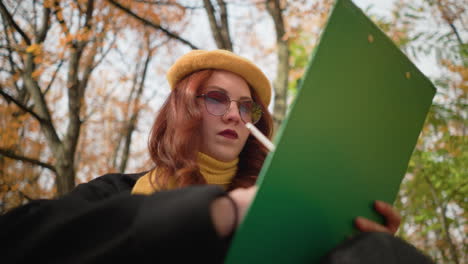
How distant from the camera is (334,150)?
713 mm

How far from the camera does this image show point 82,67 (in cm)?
537

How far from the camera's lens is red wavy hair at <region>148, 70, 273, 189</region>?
1.30 m

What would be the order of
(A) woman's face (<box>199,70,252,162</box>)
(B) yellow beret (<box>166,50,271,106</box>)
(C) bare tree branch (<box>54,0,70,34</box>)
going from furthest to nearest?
(C) bare tree branch (<box>54,0,70,34</box>) < (B) yellow beret (<box>166,50,271,106</box>) < (A) woman's face (<box>199,70,252,162</box>)

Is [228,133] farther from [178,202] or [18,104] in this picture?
[18,104]

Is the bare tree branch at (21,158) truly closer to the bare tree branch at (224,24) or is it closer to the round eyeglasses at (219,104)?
the round eyeglasses at (219,104)

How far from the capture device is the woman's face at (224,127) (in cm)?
142

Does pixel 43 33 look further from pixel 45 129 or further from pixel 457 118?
pixel 457 118

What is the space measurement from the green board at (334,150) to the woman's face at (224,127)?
729 mm

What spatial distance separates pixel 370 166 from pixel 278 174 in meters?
0.39

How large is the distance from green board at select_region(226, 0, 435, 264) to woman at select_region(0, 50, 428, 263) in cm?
9

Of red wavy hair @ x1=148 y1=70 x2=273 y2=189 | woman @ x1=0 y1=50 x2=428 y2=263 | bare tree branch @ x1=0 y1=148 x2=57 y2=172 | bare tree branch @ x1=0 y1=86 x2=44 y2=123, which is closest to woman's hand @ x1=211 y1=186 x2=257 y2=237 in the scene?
woman @ x1=0 y1=50 x2=428 y2=263

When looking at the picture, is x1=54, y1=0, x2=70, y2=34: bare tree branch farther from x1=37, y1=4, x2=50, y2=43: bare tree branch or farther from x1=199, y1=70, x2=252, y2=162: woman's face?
x1=199, y1=70, x2=252, y2=162: woman's face

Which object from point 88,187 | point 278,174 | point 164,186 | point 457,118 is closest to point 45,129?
point 88,187

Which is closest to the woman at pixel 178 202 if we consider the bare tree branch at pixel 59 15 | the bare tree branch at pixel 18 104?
the bare tree branch at pixel 18 104
